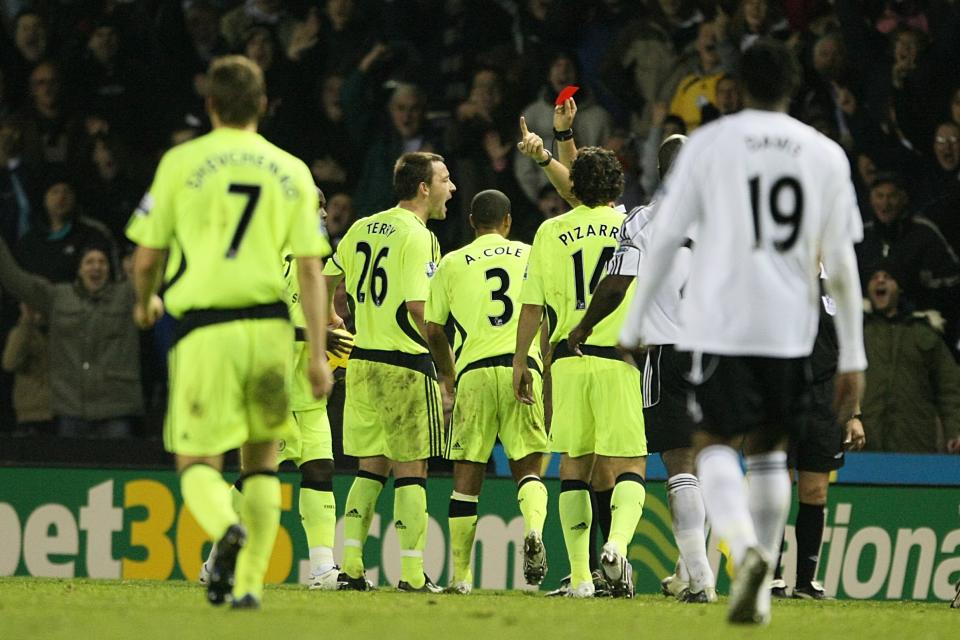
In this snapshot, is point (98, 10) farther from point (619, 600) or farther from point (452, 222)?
point (619, 600)

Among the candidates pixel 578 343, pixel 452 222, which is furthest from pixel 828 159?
pixel 452 222

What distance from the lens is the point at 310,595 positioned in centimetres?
916

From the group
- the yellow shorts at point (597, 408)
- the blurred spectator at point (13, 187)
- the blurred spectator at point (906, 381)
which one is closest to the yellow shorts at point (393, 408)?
the yellow shorts at point (597, 408)

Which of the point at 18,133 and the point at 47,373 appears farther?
the point at 18,133

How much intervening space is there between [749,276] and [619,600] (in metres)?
3.15

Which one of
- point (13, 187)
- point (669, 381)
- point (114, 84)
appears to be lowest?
point (669, 381)

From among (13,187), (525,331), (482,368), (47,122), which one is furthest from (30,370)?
(525,331)

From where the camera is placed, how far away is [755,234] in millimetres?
6527

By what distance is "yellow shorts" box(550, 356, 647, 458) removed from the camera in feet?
31.3

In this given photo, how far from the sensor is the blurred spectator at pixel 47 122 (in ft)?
52.9

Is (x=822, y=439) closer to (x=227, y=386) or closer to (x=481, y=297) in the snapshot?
(x=481, y=297)

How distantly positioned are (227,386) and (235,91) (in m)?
1.17

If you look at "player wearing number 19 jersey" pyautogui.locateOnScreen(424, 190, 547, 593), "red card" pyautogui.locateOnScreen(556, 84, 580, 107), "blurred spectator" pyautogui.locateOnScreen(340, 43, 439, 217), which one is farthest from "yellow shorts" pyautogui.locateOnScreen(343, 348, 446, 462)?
"blurred spectator" pyautogui.locateOnScreen(340, 43, 439, 217)

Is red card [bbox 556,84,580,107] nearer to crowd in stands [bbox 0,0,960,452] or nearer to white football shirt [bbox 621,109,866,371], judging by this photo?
crowd in stands [bbox 0,0,960,452]
